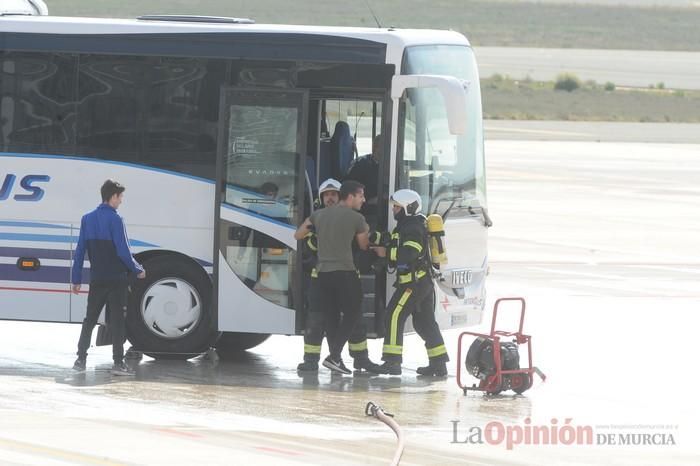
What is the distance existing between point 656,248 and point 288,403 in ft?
50.0

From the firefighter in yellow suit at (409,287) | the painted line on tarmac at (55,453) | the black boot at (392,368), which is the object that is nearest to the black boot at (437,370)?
the firefighter in yellow suit at (409,287)

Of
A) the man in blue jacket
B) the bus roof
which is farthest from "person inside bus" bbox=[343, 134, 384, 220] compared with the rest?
the man in blue jacket

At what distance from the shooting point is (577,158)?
1885 inches

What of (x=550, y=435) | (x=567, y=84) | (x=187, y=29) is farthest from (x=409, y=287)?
(x=567, y=84)

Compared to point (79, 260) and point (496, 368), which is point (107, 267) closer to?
point (79, 260)

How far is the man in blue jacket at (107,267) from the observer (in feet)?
45.6

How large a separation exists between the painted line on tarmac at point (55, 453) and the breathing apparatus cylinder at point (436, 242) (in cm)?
487

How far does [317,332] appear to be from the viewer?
1438cm

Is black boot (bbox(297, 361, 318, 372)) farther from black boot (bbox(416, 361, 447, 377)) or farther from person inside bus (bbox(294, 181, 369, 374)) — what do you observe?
black boot (bbox(416, 361, 447, 377))

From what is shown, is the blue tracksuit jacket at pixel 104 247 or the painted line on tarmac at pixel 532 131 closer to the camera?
the blue tracksuit jacket at pixel 104 247

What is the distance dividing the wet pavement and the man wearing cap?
0.71ft

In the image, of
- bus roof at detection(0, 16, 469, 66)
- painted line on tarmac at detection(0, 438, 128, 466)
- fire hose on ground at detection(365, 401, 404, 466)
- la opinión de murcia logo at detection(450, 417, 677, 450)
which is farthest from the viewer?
bus roof at detection(0, 16, 469, 66)

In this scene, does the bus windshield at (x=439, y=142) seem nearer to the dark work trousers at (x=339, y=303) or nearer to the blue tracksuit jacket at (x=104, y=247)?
the dark work trousers at (x=339, y=303)

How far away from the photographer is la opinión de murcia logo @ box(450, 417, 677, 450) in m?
11.1
